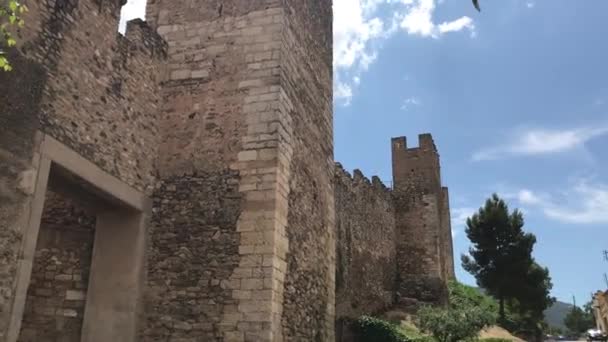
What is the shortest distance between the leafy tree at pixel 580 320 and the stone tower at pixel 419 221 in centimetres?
4953

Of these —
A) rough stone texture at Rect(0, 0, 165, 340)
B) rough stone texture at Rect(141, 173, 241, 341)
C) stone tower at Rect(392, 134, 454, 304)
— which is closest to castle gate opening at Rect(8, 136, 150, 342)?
rough stone texture at Rect(141, 173, 241, 341)

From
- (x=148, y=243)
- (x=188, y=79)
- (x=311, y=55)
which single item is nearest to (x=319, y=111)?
(x=311, y=55)

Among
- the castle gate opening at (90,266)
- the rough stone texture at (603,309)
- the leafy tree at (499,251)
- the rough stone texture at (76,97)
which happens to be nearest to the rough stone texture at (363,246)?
the leafy tree at (499,251)

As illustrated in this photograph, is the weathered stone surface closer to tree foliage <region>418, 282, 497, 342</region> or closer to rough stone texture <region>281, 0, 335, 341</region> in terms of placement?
rough stone texture <region>281, 0, 335, 341</region>

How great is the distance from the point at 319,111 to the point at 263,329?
14.2 feet

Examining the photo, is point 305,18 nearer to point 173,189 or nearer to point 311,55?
point 311,55

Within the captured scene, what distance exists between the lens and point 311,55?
10.3m

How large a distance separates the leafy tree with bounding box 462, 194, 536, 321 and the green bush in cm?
1355

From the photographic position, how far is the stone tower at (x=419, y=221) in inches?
938

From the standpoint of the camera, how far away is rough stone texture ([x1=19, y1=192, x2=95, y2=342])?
799 centimetres

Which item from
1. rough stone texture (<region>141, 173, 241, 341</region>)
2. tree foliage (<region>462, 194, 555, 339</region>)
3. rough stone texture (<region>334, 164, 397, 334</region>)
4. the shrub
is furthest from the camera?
tree foliage (<region>462, 194, 555, 339</region>)

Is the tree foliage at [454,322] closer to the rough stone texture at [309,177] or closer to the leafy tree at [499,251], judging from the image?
the rough stone texture at [309,177]

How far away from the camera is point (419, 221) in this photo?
25.1 meters

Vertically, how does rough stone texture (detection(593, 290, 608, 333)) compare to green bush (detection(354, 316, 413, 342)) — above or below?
above
